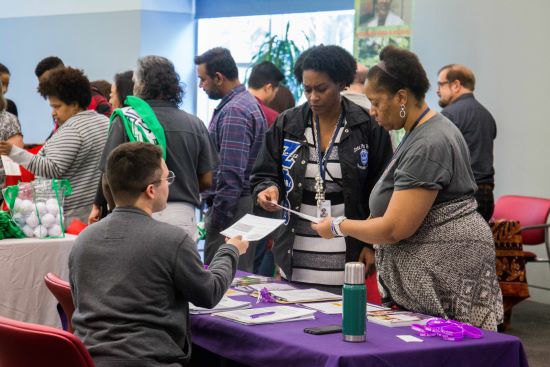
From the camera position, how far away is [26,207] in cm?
391

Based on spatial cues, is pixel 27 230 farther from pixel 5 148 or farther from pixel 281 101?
pixel 281 101

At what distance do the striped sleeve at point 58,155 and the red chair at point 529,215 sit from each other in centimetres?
321

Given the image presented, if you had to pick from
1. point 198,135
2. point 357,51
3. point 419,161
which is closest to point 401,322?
point 419,161

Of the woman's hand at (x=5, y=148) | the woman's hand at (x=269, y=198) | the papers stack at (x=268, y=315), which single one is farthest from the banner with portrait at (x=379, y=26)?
the papers stack at (x=268, y=315)

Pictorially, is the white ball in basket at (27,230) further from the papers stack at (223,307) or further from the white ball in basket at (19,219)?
the papers stack at (223,307)

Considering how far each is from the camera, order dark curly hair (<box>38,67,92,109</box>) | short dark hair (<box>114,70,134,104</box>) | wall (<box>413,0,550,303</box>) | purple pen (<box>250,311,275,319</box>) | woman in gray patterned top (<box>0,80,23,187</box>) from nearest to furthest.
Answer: purple pen (<box>250,311,275,319</box>) → dark curly hair (<box>38,67,92,109</box>) → short dark hair (<box>114,70,134,104</box>) → woman in gray patterned top (<box>0,80,23,187</box>) → wall (<box>413,0,550,303</box>)

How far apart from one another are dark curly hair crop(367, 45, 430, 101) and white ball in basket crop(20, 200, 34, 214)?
1.88m

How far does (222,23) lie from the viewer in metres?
9.88

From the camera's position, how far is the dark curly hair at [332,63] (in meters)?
3.18

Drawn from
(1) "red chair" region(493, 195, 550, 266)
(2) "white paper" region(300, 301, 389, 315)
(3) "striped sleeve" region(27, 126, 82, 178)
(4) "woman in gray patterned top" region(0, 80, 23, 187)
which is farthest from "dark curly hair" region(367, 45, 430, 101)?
(1) "red chair" region(493, 195, 550, 266)

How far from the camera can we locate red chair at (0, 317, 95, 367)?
2.11 metres

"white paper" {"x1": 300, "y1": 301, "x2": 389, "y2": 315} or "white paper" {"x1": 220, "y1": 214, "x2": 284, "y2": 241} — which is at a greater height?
"white paper" {"x1": 220, "y1": 214, "x2": 284, "y2": 241}

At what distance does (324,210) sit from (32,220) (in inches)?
59.1

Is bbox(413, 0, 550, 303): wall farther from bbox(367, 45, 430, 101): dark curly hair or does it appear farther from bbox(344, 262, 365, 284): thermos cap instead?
bbox(344, 262, 365, 284): thermos cap
